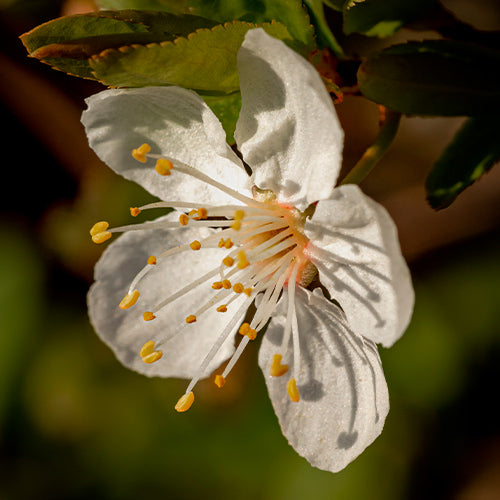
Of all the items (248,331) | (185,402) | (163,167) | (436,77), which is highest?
(436,77)

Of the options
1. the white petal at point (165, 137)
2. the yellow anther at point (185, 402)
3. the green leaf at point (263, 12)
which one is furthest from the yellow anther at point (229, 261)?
the green leaf at point (263, 12)

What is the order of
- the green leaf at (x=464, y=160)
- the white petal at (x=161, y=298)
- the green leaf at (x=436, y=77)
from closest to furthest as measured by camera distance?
the green leaf at (x=436, y=77) < the green leaf at (x=464, y=160) < the white petal at (x=161, y=298)

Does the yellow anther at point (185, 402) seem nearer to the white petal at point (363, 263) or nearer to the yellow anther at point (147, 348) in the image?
the yellow anther at point (147, 348)

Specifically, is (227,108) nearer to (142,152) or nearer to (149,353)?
(142,152)

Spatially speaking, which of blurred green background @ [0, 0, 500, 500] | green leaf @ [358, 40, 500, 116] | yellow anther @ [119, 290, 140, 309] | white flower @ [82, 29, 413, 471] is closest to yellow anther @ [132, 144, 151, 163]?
white flower @ [82, 29, 413, 471]

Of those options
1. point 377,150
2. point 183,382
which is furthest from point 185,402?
point 183,382

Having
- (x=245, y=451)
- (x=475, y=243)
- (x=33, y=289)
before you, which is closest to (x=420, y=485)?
(x=245, y=451)

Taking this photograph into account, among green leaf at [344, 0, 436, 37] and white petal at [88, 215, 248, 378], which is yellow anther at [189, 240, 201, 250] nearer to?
white petal at [88, 215, 248, 378]
